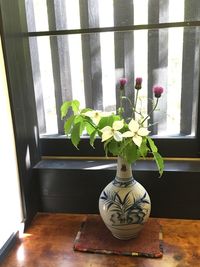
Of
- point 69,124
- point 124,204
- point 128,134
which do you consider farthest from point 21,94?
point 124,204

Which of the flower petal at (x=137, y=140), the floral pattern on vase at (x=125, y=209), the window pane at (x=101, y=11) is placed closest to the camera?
the flower petal at (x=137, y=140)

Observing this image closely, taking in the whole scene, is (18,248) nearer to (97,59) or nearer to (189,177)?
(189,177)

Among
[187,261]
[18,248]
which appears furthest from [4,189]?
[187,261]

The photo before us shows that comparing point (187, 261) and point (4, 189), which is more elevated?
point (4, 189)

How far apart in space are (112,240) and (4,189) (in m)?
0.48

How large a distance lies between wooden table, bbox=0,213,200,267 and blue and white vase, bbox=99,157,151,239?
0.12m

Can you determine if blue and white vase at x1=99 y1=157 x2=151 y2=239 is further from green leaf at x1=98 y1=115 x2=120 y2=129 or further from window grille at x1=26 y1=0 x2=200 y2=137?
window grille at x1=26 y1=0 x2=200 y2=137

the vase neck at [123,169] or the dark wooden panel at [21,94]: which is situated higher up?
the dark wooden panel at [21,94]

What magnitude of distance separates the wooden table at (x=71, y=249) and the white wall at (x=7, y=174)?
91 millimetres

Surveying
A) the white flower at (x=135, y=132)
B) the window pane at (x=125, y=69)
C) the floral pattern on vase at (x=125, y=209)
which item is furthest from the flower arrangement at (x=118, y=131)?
the window pane at (x=125, y=69)

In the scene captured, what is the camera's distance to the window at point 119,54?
119 centimetres

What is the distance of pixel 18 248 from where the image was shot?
44.1 inches

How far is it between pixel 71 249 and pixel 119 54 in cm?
87

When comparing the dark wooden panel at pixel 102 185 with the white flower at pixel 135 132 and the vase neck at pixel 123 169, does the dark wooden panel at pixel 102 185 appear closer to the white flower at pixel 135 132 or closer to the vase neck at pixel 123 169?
the vase neck at pixel 123 169
